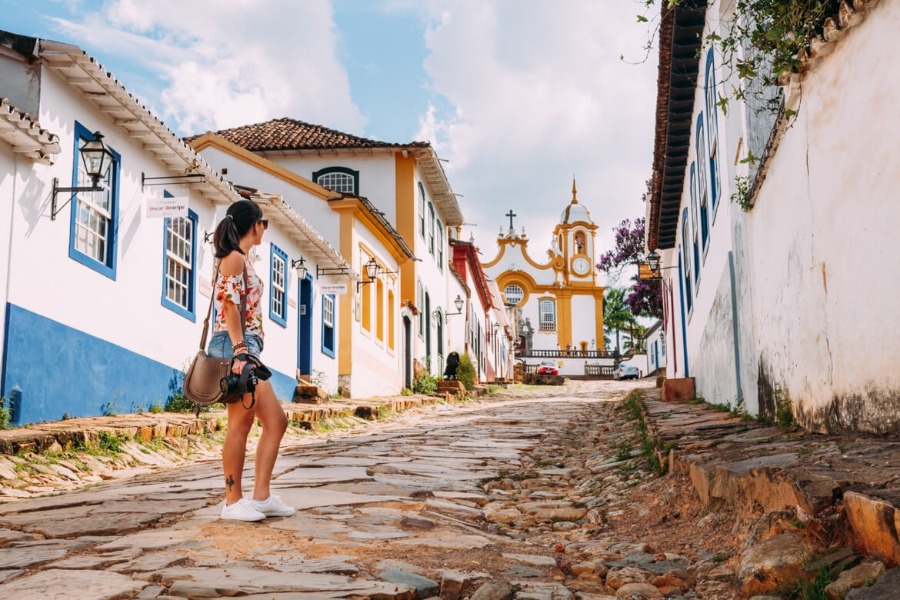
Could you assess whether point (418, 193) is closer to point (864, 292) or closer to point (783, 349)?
point (783, 349)

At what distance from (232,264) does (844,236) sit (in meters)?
3.05

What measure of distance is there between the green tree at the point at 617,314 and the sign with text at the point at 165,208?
6109 cm

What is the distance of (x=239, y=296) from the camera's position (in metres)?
4.37

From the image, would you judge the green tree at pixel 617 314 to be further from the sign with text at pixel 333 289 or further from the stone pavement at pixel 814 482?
the stone pavement at pixel 814 482

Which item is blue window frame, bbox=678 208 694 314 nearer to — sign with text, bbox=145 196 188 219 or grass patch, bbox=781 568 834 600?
sign with text, bbox=145 196 188 219

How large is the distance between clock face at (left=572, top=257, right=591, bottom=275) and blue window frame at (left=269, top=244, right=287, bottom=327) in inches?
1848

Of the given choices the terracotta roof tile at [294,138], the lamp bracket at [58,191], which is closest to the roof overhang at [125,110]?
the lamp bracket at [58,191]

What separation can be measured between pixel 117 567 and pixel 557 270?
191ft

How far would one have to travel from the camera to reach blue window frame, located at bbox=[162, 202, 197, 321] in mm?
11258

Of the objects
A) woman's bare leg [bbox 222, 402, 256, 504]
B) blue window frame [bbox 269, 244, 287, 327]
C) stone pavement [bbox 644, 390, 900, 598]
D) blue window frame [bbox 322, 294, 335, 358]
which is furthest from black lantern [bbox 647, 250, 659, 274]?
woman's bare leg [bbox 222, 402, 256, 504]

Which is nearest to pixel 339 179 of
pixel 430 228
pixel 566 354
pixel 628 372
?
pixel 430 228

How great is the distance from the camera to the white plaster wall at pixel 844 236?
4016mm

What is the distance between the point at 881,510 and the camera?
2.51 m

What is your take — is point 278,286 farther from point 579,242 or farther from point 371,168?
point 579,242
